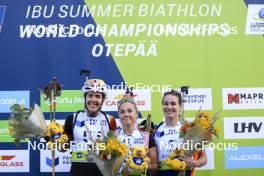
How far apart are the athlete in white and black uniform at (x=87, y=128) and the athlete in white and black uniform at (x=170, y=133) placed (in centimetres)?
45

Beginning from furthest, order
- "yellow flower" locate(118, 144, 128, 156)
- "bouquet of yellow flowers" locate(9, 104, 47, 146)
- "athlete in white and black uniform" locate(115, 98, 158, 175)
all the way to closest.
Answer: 1. "athlete in white and black uniform" locate(115, 98, 158, 175)
2. "bouquet of yellow flowers" locate(9, 104, 47, 146)
3. "yellow flower" locate(118, 144, 128, 156)

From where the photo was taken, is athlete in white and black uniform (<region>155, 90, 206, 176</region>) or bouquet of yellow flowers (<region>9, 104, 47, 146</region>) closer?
bouquet of yellow flowers (<region>9, 104, 47, 146</region>)

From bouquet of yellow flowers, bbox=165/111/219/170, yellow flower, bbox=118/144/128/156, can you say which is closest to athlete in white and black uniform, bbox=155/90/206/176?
bouquet of yellow flowers, bbox=165/111/219/170

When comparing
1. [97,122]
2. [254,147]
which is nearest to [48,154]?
[97,122]

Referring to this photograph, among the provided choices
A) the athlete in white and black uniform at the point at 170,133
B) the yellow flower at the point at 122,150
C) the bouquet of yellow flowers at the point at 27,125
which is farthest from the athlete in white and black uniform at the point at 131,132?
the bouquet of yellow flowers at the point at 27,125

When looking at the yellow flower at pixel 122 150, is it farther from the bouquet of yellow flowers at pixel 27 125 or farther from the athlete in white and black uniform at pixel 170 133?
the bouquet of yellow flowers at pixel 27 125

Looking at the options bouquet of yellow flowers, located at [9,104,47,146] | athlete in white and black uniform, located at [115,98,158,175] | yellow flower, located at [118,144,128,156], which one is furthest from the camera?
athlete in white and black uniform, located at [115,98,158,175]

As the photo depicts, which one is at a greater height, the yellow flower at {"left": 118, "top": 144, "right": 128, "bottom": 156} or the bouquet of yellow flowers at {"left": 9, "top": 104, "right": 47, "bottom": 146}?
the bouquet of yellow flowers at {"left": 9, "top": 104, "right": 47, "bottom": 146}

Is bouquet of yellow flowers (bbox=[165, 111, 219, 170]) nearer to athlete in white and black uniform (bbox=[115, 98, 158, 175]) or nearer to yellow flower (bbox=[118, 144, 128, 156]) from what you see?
athlete in white and black uniform (bbox=[115, 98, 158, 175])

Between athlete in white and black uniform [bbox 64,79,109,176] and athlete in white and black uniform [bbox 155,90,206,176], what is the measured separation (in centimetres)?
45

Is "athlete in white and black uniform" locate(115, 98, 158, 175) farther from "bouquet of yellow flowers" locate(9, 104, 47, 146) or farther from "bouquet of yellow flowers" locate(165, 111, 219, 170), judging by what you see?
"bouquet of yellow flowers" locate(9, 104, 47, 146)

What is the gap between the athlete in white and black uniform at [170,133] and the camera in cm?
288

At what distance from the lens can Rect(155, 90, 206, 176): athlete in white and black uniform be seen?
2877 millimetres

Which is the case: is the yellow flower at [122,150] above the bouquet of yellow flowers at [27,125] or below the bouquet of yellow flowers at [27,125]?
below
